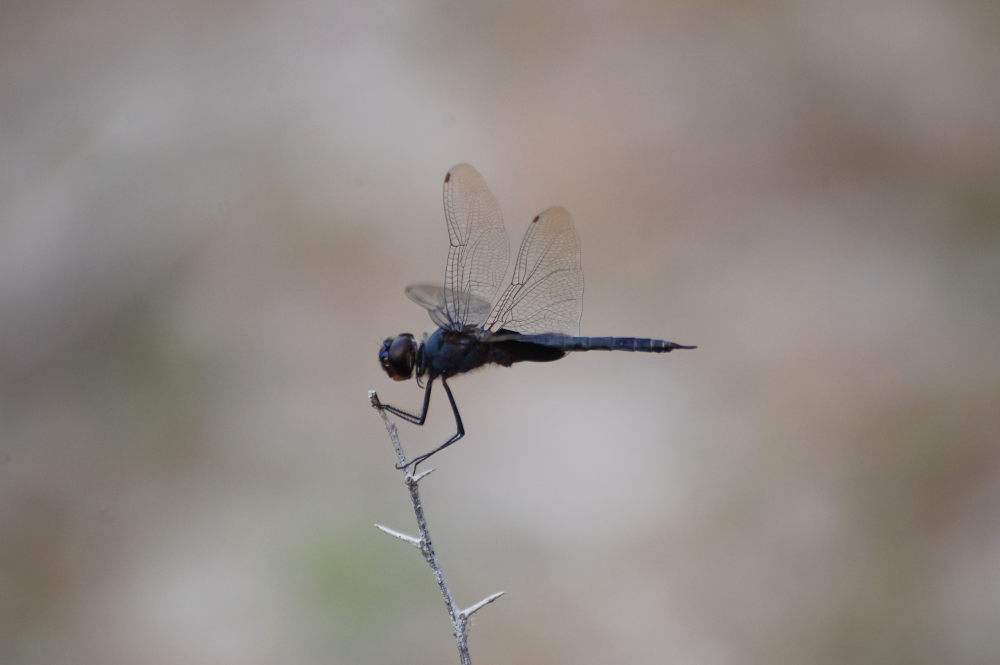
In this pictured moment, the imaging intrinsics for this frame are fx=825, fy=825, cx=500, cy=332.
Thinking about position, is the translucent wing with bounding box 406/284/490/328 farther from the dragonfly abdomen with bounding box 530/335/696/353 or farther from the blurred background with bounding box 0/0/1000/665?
the blurred background with bounding box 0/0/1000/665

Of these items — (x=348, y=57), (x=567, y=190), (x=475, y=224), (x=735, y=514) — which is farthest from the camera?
(x=348, y=57)

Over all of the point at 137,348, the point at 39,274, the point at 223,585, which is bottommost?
the point at 223,585

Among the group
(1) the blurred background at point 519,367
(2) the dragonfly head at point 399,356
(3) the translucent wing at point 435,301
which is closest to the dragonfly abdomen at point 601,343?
(3) the translucent wing at point 435,301

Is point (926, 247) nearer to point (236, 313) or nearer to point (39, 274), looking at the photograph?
point (236, 313)

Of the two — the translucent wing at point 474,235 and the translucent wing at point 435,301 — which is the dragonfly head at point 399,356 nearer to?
the translucent wing at point 435,301

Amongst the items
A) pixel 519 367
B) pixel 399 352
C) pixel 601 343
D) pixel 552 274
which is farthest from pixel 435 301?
pixel 519 367

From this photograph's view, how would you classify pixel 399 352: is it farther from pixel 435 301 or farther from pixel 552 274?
pixel 552 274

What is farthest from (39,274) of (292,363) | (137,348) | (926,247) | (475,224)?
(926,247)

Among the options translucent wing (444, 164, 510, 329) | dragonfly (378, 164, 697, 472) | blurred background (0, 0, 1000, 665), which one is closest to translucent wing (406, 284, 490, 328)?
dragonfly (378, 164, 697, 472)
